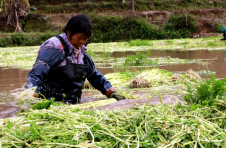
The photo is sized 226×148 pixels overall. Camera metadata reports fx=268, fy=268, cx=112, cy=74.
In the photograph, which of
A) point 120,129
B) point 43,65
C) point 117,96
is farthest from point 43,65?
point 120,129

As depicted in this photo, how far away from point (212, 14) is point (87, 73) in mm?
32174

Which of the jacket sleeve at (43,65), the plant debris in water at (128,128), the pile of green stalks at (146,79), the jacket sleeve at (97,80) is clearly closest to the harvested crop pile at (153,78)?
the pile of green stalks at (146,79)

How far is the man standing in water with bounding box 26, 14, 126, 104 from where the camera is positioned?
355 centimetres

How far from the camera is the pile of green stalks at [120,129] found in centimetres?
197

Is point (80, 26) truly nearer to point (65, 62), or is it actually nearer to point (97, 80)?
point (65, 62)

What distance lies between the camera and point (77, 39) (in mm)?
3725

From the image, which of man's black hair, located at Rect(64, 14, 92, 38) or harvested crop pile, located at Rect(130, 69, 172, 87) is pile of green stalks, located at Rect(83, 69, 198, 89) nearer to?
harvested crop pile, located at Rect(130, 69, 172, 87)

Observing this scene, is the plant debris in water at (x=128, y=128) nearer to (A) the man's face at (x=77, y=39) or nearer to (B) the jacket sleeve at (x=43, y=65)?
(B) the jacket sleeve at (x=43, y=65)

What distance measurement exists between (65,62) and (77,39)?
0.37 metres

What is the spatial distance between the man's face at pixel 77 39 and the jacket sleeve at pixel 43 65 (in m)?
0.24

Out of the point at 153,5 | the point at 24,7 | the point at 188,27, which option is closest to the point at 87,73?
the point at 188,27

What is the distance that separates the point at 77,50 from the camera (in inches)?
152

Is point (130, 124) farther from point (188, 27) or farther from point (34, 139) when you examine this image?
point (188, 27)

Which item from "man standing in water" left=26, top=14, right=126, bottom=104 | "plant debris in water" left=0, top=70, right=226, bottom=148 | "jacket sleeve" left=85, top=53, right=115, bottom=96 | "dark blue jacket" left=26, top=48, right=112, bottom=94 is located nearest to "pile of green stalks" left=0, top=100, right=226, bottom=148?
"plant debris in water" left=0, top=70, right=226, bottom=148
